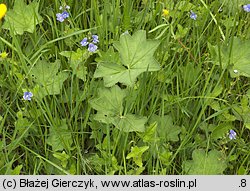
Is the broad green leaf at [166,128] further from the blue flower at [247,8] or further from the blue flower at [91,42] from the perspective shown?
the blue flower at [247,8]

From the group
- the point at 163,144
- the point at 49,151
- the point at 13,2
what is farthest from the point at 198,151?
the point at 13,2

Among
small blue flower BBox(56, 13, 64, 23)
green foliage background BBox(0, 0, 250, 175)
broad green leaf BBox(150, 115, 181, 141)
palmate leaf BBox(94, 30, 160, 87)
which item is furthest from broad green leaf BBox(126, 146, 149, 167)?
small blue flower BBox(56, 13, 64, 23)

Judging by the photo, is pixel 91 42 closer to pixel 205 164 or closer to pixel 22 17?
pixel 22 17

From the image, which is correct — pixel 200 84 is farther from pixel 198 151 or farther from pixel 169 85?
pixel 198 151

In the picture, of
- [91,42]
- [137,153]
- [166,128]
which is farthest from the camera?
[91,42]

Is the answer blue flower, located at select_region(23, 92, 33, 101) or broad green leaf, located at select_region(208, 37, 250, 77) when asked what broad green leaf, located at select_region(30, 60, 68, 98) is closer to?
blue flower, located at select_region(23, 92, 33, 101)

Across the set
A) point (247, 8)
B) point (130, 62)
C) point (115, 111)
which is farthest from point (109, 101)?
point (247, 8)
